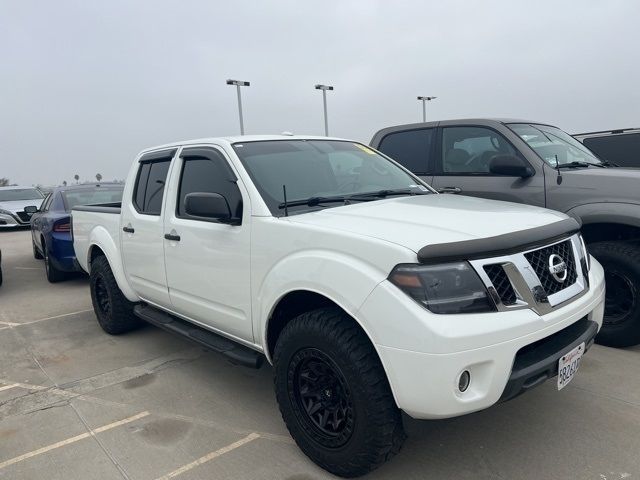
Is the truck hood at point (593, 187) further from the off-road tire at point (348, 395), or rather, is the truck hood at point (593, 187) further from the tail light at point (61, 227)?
the tail light at point (61, 227)

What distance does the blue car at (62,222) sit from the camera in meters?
7.57

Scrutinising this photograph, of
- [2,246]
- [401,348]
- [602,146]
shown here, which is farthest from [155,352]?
[2,246]

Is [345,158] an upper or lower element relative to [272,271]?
upper

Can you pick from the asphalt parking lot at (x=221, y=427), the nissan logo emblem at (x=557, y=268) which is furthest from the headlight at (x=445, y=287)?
the asphalt parking lot at (x=221, y=427)

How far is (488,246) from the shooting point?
7.64 feet

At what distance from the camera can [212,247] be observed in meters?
3.36

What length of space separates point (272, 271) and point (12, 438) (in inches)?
79.8

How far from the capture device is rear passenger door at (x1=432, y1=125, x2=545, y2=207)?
4629 millimetres

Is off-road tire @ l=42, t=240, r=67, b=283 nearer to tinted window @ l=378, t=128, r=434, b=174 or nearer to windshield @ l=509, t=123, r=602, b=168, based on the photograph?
tinted window @ l=378, t=128, r=434, b=174

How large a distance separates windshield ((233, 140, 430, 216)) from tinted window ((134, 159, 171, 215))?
3.22 ft

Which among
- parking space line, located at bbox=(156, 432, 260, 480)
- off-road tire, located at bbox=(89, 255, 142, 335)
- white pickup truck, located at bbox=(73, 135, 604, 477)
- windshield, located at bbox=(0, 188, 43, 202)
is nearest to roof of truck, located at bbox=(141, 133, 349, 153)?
white pickup truck, located at bbox=(73, 135, 604, 477)

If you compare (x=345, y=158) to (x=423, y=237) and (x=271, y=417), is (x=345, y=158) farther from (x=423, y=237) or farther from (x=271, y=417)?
(x=271, y=417)

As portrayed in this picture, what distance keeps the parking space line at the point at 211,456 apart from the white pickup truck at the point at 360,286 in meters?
0.38

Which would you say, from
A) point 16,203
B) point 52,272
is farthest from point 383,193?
point 16,203
